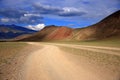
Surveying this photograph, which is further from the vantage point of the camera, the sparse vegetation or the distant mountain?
the distant mountain

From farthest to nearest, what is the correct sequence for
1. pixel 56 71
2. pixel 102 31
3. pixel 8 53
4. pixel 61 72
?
pixel 102 31, pixel 8 53, pixel 56 71, pixel 61 72

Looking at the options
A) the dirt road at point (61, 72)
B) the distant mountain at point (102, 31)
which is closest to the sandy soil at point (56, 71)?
the dirt road at point (61, 72)

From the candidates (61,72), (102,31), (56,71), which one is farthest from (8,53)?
(102,31)

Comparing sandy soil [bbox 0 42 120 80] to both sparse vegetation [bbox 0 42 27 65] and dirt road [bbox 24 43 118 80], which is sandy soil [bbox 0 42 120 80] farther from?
sparse vegetation [bbox 0 42 27 65]

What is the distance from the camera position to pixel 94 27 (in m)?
168

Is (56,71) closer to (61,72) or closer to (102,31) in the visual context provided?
(61,72)

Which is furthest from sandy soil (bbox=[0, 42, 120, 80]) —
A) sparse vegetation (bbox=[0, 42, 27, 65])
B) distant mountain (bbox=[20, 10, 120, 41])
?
distant mountain (bbox=[20, 10, 120, 41])

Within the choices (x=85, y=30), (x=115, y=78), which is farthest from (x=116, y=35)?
(x=115, y=78)

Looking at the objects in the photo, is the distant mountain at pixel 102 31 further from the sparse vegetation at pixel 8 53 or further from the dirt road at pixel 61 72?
the dirt road at pixel 61 72

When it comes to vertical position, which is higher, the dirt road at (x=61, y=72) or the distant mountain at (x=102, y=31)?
the distant mountain at (x=102, y=31)

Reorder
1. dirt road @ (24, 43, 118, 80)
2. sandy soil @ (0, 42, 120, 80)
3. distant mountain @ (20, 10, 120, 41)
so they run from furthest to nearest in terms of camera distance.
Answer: distant mountain @ (20, 10, 120, 41)
sandy soil @ (0, 42, 120, 80)
dirt road @ (24, 43, 118, 80)

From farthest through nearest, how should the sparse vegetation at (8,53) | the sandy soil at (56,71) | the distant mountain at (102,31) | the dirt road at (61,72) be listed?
the distant mountain at (102,31) → the sparse vegetation at (8,53) → the sandy soil at (56,71) → the dirt road at (61,72)

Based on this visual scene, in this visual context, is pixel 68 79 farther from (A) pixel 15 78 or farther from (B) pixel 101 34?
(B) pixel 101 34

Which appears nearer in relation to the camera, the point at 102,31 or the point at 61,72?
the point at 61,72
